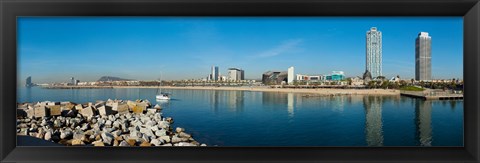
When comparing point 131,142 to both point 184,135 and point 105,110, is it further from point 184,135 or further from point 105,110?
point 105,110

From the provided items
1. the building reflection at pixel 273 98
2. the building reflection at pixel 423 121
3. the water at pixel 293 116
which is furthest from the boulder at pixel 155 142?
the building reflection at pixel 423 121

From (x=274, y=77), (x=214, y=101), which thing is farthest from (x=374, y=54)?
(x=214, y=101)

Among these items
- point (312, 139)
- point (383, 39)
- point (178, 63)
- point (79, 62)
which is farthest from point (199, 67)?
point (383, 39)

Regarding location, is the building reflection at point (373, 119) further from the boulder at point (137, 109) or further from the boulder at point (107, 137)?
the boulder at point (137, 109)

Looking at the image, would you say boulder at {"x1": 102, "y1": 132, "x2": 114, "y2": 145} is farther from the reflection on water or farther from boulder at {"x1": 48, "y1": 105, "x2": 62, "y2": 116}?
the reflection on water

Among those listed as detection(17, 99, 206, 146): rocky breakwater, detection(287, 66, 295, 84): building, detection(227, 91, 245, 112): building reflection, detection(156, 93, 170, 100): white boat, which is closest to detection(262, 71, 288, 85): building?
detection(287, 66, 295, 84): building

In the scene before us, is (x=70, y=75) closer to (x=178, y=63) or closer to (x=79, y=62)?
(x=79, y=62)
